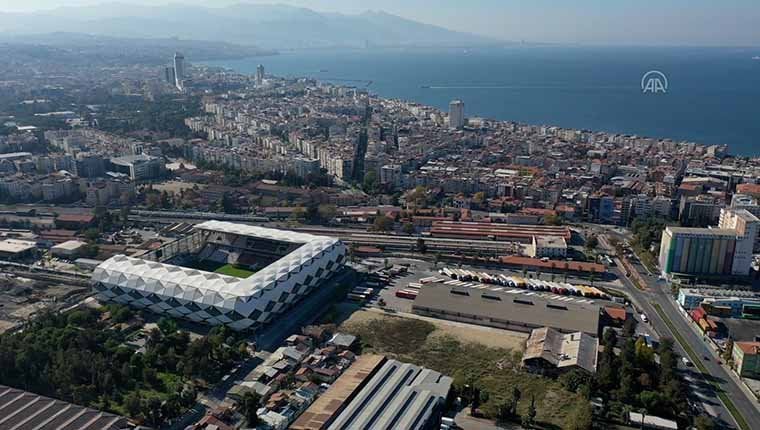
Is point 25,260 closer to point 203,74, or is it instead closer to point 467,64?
point 203,74

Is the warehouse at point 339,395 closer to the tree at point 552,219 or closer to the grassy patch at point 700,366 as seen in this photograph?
the grassy patch at point 700,366

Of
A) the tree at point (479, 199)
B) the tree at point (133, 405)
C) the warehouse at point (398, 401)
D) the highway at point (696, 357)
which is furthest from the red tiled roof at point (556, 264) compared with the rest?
the tree at point (133, 405)

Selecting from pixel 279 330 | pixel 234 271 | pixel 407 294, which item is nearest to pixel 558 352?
pixel 407 294

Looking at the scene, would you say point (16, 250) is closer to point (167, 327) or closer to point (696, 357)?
point (167, 327)

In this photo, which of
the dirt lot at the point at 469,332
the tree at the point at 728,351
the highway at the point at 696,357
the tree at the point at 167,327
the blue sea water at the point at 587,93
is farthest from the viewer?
the blue sea water at the point at 587,93

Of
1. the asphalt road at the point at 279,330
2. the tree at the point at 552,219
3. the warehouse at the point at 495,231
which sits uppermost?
the tree at the point at 552,219

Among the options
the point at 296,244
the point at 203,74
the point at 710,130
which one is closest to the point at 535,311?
the point at 296,244
